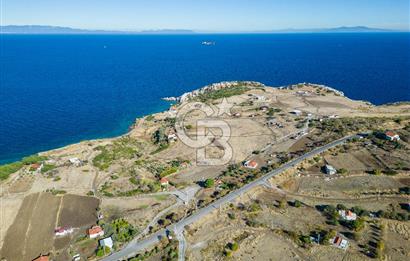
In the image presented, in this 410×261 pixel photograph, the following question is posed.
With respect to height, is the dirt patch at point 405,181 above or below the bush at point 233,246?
below

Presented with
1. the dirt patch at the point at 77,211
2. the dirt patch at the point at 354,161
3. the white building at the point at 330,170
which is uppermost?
the white building at the point at 330,170

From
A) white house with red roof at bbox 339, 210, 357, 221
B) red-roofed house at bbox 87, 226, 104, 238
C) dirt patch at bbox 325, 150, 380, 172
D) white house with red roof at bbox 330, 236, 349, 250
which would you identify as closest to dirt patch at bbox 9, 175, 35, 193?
red-roofed house at bbox 87, 226, 104, 238

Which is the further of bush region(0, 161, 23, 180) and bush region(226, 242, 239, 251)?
bush region(0, 161, 23, 180)

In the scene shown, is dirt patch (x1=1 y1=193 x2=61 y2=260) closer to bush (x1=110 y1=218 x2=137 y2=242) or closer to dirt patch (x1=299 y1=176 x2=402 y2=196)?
bush (x1=110 y1=218 x2=137 y2=242)

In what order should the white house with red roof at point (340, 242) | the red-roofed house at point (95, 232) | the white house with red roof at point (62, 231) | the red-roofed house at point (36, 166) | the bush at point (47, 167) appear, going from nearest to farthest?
the white house with red roof at point (340, 242), the red-roofed house at point (95, 232), the white house with red roof at point (62, 231), the bush at point (47, 167), the red-roofed house at point (36, 166)

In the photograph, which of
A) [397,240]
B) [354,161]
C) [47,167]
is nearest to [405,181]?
[354,161]

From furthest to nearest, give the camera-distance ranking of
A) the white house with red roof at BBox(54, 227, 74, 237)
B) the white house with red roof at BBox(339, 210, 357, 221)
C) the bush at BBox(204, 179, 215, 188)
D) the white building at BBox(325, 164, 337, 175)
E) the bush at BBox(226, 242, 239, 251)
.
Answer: the white building at BBox(325, 164, 337, 175) < the bush at BBox(204, 179, 215, 188) < the white house with red roof at BBox(339, 210, 357, 221) < the white house with red roof at BBox(54, 227, 74, 237) < the bush at BBox(226, 242, 239, 251)

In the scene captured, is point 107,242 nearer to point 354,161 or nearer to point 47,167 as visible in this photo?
point 47,167

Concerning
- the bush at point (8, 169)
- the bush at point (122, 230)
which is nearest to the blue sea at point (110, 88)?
the bush at point (8, 169)

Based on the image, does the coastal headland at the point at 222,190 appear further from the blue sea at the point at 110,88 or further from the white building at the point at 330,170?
the blue sea at the point at 110,88

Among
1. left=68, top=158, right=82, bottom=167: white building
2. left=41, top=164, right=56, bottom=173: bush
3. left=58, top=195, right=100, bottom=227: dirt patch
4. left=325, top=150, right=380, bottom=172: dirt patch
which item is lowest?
left=68, top=158, right=82, bottom=167: white building
